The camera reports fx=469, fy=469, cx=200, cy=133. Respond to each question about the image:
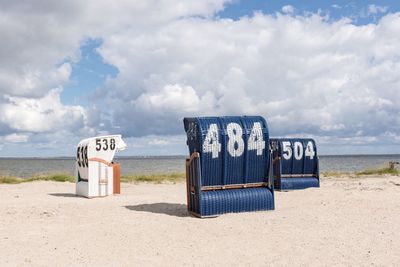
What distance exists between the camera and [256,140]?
→ 14102 mm

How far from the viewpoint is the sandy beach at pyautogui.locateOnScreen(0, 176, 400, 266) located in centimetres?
859

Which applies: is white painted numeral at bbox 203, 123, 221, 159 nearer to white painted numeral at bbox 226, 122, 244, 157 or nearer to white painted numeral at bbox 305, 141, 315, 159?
white painted numeral at bbox 226, 122, 244, 157

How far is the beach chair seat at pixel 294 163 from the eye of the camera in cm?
2158

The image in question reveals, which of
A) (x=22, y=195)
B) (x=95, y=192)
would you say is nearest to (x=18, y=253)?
(x=95, y=192)

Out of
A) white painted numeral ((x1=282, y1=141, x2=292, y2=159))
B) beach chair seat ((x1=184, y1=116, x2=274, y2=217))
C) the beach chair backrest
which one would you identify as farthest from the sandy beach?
white painted numeral ((x1=282, y1=141, x2=292, y2=159))

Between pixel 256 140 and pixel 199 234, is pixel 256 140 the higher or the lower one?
the higher one

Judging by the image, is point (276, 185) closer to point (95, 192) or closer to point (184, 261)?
point (95, 192)

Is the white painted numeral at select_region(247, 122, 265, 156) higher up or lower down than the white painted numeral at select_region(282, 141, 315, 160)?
higher up

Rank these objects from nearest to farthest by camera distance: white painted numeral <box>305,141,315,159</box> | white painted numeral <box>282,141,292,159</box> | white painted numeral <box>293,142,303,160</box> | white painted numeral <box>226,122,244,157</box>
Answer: white painted numeral <box>226,122,244,157</box> → white painted numeral <box>282,141,292,159</box> → white painted numeral <box>293,142,303,160</box> → white painted numeral <box>305,141,315,159</box>

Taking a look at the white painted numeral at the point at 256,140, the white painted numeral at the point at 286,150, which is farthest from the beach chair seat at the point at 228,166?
the white painted numeral at the point at 286,150

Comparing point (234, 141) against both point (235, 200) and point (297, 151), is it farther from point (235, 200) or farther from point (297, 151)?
point (297, 151)

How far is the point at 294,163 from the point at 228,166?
8.98m

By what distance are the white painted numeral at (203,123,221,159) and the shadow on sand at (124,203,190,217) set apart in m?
2.10

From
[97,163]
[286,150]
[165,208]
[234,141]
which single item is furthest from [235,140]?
[286,150]
